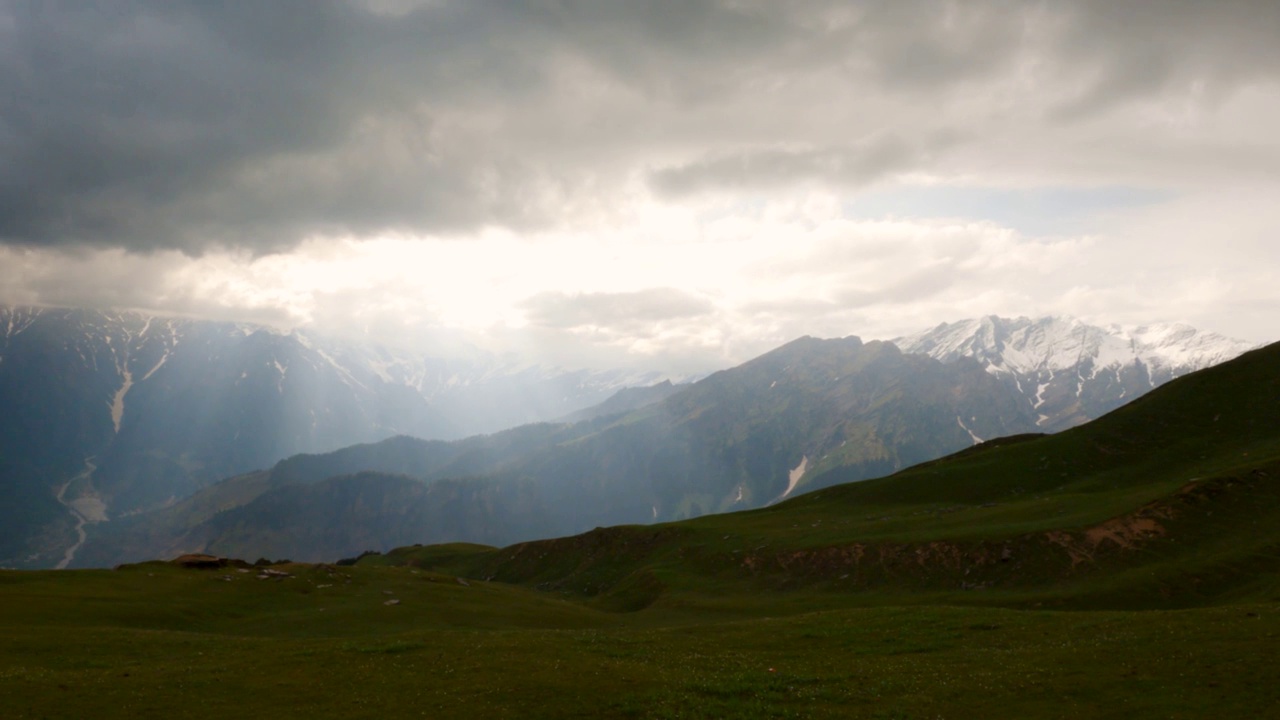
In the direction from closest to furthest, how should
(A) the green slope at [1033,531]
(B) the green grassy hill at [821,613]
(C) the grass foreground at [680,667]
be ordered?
(C) the grass foreground at [680,667]
(B) the green grassy hill at [821,613]
(A) the green slope at [1033,531]

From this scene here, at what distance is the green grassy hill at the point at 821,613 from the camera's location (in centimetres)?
3344

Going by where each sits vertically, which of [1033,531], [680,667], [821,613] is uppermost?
[1033,531]

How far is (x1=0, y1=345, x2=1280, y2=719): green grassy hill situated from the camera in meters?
33.4

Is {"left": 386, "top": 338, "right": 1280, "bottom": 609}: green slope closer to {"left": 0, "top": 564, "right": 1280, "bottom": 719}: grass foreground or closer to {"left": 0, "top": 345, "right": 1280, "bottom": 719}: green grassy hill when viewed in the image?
{"left": 0, "top": 345, "right": 1280, "bottom": 719}: green grassy hill

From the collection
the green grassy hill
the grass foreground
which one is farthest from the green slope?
the grass foreground

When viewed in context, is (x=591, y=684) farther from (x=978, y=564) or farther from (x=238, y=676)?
(x=978, y=564)

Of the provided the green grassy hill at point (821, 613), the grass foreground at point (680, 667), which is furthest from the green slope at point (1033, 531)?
the grass foreground at point (680, 667)

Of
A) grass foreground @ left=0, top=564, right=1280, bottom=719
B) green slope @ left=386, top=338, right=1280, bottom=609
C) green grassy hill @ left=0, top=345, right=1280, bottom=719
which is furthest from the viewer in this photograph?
green slope @ left=386, top=338, right=1280, bottom=609

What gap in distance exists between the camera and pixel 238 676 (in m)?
39.3

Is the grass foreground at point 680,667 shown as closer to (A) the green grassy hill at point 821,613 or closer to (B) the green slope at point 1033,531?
(A) the green grassy hill at point 821,613

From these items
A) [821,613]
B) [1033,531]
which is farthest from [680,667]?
[1033,531]

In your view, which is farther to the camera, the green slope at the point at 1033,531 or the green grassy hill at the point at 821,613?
the green slope at the point at 1033,531

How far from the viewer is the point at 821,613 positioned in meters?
58.3

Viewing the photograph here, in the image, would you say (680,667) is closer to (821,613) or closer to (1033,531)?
(821,613)
